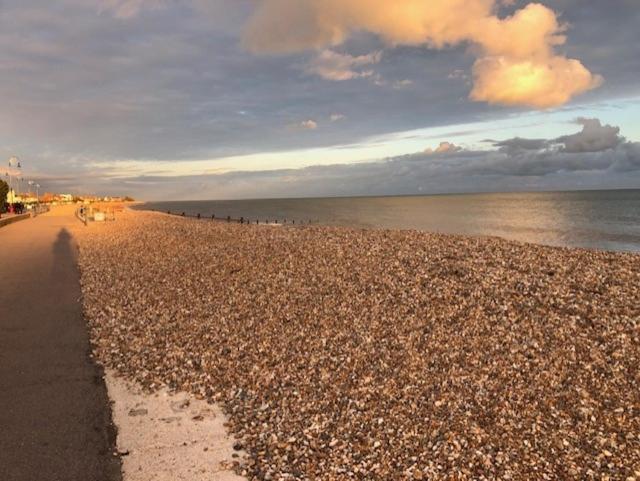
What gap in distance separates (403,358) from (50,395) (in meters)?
6.96

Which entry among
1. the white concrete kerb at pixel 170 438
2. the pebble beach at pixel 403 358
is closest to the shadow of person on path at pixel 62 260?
the pebble beach at pixel 403 358

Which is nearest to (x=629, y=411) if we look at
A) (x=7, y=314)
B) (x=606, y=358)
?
(x=606, y=358)

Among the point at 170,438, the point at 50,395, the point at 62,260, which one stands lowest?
the point at 170,438

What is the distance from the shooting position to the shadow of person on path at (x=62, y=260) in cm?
2146

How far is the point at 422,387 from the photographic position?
870 cm

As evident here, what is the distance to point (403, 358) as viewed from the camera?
997 centimetres

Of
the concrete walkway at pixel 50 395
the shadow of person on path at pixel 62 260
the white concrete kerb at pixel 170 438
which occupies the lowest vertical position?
the white concrete kerb at pixel 170 438

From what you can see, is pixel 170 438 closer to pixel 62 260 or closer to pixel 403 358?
pixel 403 358

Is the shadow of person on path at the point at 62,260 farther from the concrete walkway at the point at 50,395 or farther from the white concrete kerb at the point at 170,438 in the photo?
the white concrete kerb at the point at 170,438

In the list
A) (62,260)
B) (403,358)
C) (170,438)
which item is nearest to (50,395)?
(170,438)

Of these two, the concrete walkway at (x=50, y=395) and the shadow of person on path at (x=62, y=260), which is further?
the shadow of person on path at (x=62, y=260)

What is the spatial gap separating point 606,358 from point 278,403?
6.57 metres

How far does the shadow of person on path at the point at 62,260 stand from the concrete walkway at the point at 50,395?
10.6 ft

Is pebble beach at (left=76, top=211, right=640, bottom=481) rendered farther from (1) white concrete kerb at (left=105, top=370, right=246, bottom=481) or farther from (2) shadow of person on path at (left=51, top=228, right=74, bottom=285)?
(2) shadow of person on path at (left=51, top=228, right=74, bottom=285)
